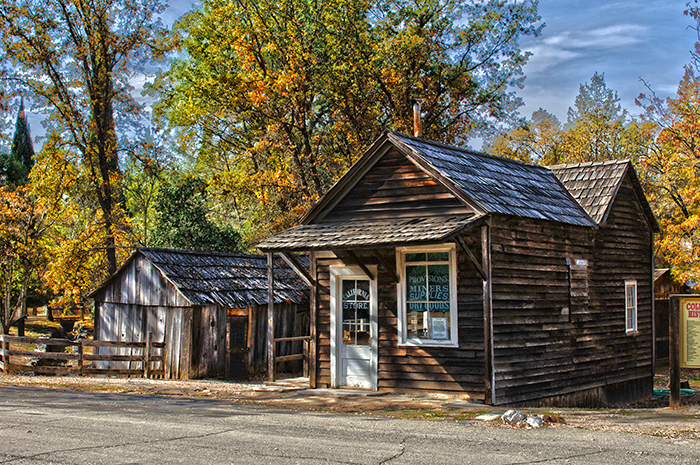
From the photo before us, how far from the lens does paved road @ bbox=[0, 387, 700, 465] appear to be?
798 cm

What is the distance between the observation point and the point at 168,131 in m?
32.0

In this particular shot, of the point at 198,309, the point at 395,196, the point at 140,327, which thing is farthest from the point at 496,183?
the point at 140,327

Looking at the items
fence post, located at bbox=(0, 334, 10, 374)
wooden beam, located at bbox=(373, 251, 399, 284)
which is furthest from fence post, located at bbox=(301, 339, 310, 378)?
fence post, located at bbox=(0, 334, 10, 374)

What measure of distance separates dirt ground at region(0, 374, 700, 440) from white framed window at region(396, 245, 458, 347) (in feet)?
3.96

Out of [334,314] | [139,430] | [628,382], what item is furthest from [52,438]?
[628,382]

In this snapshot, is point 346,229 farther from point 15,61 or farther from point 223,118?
point 223,118

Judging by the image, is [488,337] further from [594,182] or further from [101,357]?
[101,357]

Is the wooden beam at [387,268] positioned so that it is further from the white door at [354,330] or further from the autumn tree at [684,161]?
the autumn tree at [684,161]

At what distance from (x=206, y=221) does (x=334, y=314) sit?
1603cm

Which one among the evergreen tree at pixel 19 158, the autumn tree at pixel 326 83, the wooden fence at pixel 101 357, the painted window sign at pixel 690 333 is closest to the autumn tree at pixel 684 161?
the autumn tree at pixel 326 83

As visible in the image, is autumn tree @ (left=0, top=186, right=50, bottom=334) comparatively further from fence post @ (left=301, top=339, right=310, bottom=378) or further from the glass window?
the glass window

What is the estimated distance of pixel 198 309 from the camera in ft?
62.4

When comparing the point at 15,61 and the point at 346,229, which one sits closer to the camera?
the point at 346,229

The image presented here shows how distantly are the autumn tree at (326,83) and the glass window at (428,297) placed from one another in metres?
13.0
